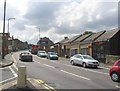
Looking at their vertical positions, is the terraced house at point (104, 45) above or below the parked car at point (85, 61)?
above

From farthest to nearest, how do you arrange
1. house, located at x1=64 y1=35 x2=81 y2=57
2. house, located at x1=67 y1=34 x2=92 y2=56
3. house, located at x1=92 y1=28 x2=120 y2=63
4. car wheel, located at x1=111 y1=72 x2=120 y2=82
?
house, located at x1=64 y1=35 x2=81 y2=57, house, located at x1=67 y1=34 x2=92 y2=56, house, located at x1=92 y1=28 x2=120 y2=63, car wheel, located at x1=111 y1=72 x2=120 y2=82

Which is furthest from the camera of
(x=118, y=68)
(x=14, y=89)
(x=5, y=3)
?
(x=5, y=3)

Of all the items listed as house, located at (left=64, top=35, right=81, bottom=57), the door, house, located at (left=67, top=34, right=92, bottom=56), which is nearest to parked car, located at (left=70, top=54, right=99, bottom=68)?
the door

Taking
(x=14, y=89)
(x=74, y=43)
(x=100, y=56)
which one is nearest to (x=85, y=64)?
(x=100, y=56)

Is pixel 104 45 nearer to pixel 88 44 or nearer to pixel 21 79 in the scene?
pixel 88 44

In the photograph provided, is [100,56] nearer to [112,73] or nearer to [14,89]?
[112,73]

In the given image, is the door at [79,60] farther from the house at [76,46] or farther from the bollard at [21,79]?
the house at [76,46]

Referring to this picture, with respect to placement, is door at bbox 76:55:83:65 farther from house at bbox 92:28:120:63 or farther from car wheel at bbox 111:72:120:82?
car wheel at bbox 111:72:120:82

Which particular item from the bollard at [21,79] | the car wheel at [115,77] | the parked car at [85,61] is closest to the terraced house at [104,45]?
the parked car at [85,61]

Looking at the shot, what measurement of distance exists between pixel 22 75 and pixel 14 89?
1.06 m

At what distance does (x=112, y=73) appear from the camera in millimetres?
19688

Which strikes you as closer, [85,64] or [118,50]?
[85,64]

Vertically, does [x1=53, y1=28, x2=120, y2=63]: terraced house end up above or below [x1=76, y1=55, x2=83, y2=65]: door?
above

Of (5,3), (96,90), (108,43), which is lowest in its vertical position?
(96,90)
